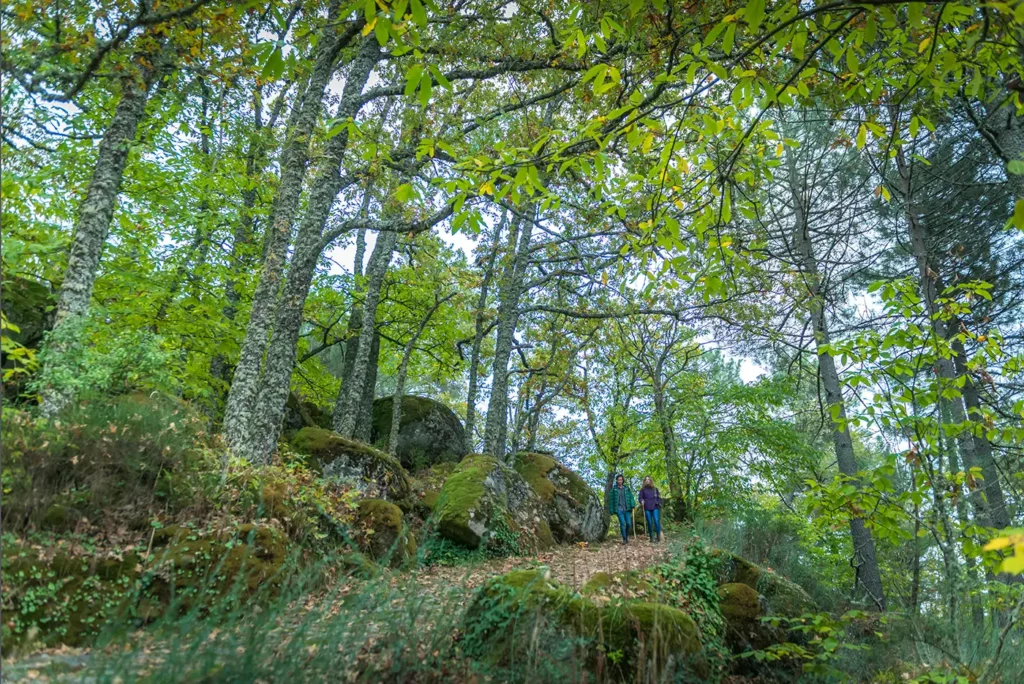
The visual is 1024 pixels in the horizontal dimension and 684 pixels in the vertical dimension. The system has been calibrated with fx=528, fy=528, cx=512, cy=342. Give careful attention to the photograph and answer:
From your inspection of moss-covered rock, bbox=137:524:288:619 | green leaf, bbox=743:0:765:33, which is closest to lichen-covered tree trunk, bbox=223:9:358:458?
moss-covered rock, bbox=137:524:288:619

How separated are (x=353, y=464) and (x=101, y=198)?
531 centimetres

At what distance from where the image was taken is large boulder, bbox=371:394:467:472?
47.6 feet

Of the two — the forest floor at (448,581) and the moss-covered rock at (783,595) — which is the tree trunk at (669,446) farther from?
the moss-covered rock at (783,595)

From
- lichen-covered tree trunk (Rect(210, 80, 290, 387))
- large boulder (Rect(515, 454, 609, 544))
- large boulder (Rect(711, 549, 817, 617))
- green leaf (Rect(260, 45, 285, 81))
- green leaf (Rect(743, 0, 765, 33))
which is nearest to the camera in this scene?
green leaf (Rect(743, 0, 765, 33))

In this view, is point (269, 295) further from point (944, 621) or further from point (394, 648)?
point (944, 621)

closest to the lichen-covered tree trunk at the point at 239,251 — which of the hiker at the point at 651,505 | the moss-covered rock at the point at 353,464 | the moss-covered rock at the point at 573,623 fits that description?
the moss-covered rock at the point at 353,464

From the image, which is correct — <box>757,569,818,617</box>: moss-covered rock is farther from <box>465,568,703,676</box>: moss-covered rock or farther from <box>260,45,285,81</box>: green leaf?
<box>260,45,285,81</box>: green leaf

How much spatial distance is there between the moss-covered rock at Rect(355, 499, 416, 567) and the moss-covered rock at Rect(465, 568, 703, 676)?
2.70 metres

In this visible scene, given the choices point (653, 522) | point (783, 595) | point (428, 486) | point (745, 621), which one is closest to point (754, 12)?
point (745, 621)

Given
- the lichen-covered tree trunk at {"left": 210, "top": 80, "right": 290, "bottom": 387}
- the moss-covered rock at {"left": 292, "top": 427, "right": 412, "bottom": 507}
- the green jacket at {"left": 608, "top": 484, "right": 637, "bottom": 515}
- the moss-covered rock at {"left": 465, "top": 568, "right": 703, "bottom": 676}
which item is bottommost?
the moss-covered rock at {"left": 465, "top": 568, "right": 703, "bottom": 676}

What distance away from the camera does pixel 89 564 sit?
13.3 feet

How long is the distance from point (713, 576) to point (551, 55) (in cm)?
808

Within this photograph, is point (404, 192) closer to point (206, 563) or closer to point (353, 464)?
point (206, 563)

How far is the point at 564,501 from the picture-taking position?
520 inches
